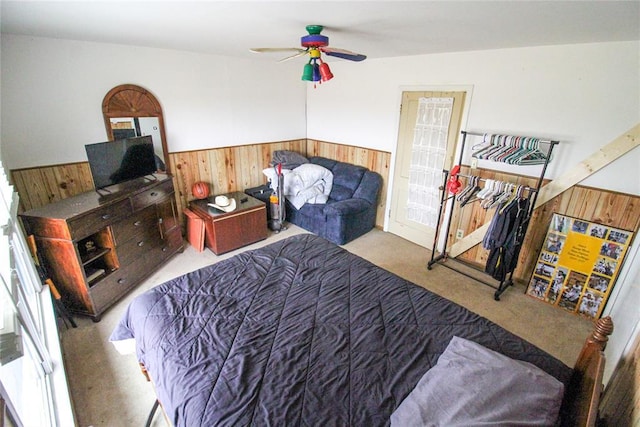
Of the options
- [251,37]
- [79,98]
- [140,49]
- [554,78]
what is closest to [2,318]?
[251,37]

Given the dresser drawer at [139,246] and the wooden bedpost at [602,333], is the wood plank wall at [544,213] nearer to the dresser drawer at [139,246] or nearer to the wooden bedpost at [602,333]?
the wooden bedpost at [602,333]

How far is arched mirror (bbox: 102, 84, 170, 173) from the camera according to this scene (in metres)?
3.13

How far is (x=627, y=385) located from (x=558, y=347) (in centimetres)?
148

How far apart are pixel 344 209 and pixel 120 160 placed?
248 centimetres

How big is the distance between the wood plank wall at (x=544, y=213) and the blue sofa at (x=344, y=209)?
1.10 meters

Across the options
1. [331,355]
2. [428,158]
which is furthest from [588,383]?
[428,158]

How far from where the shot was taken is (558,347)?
2371 millimetres

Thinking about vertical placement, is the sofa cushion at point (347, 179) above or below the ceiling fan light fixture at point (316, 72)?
below

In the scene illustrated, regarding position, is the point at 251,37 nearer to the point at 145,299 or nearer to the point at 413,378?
the point at 145,299

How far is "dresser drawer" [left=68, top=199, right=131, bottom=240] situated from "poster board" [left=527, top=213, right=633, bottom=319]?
394 centimetres

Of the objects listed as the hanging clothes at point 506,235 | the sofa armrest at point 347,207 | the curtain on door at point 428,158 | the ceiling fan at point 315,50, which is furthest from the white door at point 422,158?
the ceiling fan at point 315,50

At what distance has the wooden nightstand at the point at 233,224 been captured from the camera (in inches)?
139

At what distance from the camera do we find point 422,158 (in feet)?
12.1

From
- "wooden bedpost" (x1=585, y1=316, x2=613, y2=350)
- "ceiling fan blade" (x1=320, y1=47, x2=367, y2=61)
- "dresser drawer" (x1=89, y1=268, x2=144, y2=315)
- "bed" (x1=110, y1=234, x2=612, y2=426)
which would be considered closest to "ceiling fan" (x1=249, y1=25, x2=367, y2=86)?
"ceiling fan blade" (x1=320, y1=47, x2=367, y2=61)
